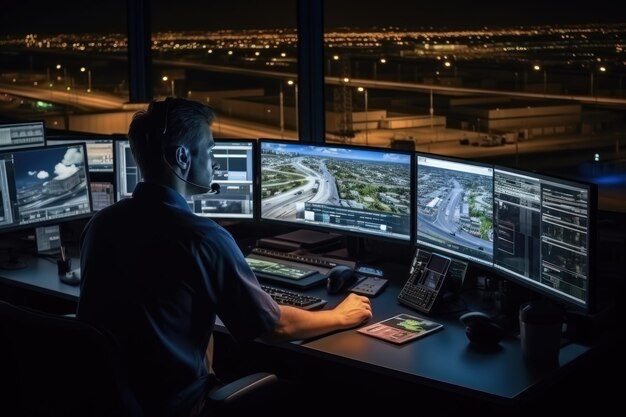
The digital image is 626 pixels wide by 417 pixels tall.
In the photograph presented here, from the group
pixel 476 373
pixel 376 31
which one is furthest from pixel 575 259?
pixel 376 31

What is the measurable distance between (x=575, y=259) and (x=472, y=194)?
1.81ft

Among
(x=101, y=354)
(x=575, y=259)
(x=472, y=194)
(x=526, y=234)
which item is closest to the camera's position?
(x=101, y=354)

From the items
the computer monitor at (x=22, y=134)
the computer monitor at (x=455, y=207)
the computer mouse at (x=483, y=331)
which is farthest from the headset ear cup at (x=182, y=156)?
the computer monitor at (x=22, y=134)

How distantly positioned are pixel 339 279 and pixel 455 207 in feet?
1.58

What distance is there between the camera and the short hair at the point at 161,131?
2.25 meters

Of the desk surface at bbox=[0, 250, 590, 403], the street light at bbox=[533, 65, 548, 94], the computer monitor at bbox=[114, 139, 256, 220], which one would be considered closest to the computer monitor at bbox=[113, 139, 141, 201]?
the computer monitor at bbox=[114, 139, 256, 220]

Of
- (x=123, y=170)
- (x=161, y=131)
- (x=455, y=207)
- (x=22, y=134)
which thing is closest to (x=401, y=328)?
(x=455, y=207)

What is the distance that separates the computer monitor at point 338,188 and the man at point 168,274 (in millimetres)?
1076

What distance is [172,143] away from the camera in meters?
2.25

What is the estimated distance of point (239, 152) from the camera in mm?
3703

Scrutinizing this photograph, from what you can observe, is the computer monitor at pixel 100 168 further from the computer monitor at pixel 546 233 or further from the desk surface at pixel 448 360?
the computer monitor at pixel 546 233

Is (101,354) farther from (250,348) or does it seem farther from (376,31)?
(376,31)

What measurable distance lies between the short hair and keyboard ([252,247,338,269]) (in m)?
1.22

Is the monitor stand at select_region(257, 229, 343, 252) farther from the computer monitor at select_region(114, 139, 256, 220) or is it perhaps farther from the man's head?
the man's head
